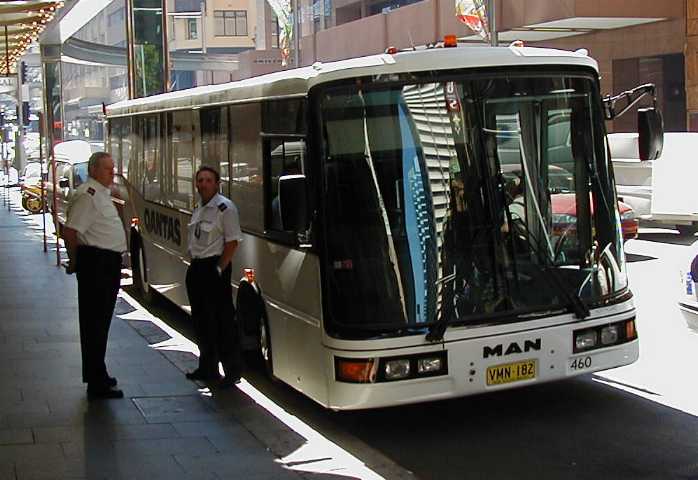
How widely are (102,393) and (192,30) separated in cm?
8578

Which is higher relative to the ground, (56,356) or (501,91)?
(501,91)

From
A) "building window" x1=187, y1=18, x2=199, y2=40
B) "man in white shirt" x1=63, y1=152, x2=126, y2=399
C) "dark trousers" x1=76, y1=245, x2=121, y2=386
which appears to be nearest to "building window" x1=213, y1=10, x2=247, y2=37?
"building window" x1=187, y1=18, x2=199, y2=40

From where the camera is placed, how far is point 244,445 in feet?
25.3

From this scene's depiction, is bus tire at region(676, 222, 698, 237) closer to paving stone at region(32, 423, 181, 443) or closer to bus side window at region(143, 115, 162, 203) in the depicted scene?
bus side window at region(143, 115, 162, 203)

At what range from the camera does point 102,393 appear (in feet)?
29.7

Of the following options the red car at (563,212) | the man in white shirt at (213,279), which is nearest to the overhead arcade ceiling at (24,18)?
the man in white shirt at (213,279)

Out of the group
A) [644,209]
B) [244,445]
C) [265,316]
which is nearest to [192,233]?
[265,316]

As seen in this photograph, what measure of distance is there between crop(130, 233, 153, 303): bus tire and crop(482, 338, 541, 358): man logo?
773cm

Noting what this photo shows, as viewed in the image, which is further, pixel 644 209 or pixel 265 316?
pixel 644 209

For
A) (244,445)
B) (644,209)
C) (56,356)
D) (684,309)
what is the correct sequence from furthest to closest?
(644,209) → (56,356) → (684,309) → (244,445)

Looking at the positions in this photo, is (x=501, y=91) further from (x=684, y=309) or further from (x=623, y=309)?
(x=684, y=309)

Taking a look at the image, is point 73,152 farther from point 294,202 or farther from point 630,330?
point 630,330

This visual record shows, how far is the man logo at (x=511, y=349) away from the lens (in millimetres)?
7843

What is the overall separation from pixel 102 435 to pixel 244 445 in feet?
3.20
